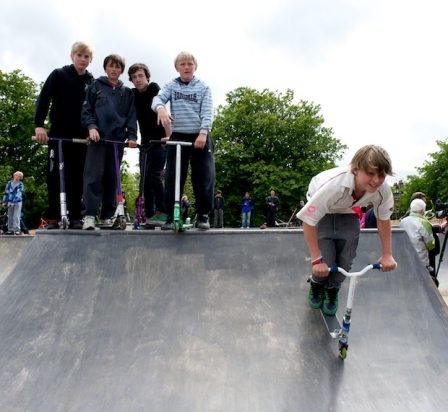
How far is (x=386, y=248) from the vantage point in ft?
11.5

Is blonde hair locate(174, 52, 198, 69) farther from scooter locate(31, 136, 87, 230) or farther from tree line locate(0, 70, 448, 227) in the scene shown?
tree line locate(0, 70, 448, 227)

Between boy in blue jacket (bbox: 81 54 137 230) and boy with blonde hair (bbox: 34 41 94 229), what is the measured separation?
362mm

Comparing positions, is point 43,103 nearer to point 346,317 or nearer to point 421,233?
point 346,317

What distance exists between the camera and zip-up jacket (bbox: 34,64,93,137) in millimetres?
5504

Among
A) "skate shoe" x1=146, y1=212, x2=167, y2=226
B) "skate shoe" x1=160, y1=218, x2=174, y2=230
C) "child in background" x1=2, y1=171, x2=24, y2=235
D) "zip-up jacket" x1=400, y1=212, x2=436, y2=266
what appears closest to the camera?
"skate shoe" x1=160, y1=218, x2=174, y2=230

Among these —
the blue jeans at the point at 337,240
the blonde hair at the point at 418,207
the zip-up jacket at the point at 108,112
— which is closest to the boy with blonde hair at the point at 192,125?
the zip-up jacket at the point at 108,112

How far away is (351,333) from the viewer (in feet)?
12.2

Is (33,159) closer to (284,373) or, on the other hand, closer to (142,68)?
(142,68)

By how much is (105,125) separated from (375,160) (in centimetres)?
335

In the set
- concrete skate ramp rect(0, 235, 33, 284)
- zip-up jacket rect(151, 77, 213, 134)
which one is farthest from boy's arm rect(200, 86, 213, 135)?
concrete skate ramp rect(0, 235, 33, 284)

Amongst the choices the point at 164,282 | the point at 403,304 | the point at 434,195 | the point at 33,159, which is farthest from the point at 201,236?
the point at 434,195

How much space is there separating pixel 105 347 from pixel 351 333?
202cm

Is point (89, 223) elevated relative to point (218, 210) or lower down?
elevated

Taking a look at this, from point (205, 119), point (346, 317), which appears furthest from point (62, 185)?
point (346, 317)
